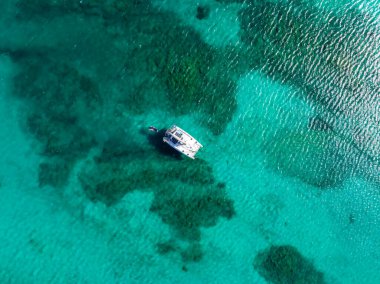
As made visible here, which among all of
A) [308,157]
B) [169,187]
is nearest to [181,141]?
[169,187]

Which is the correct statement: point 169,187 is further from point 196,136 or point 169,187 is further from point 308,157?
point 308,157

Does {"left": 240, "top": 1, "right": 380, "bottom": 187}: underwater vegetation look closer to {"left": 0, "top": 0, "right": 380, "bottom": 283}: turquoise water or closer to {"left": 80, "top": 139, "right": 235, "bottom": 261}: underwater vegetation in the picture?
{"left": 0, "top": 0, "right": 380, "bottom": 283}: turquoise water

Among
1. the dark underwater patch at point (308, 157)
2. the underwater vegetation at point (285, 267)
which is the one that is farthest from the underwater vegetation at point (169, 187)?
the dark underwater patch at point (308, 157)

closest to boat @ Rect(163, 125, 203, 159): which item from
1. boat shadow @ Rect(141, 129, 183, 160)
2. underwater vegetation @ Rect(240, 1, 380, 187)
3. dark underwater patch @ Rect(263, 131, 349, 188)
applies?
boat shadow @ Rect(141, 129, 183, 160)

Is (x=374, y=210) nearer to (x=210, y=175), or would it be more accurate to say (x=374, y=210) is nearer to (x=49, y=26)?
(x=210, y=175)

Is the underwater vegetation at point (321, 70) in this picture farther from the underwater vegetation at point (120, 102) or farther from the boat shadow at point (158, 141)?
the boat shadow at point (158, 141)
